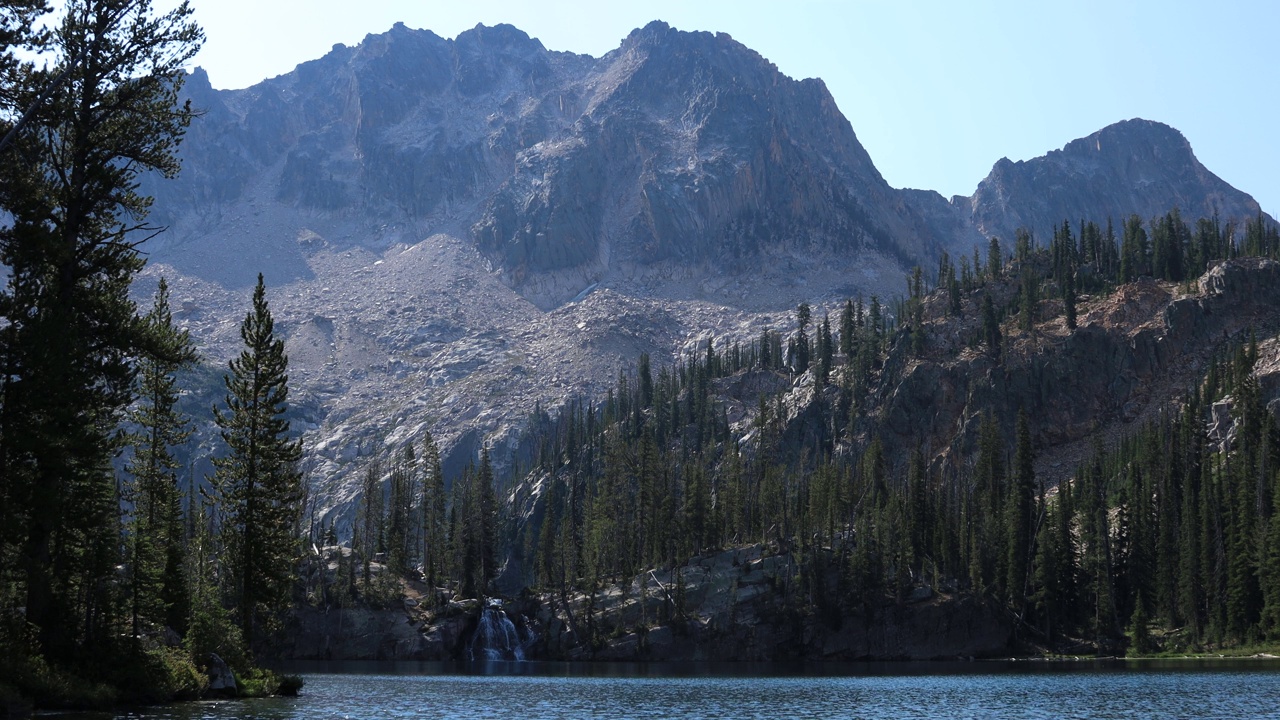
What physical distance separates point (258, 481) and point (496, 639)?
83.4 meters

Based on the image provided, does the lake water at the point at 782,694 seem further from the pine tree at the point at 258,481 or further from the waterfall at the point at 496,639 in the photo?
the waterfall at the point at 496,639

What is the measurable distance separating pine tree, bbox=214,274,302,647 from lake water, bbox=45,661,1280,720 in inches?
273

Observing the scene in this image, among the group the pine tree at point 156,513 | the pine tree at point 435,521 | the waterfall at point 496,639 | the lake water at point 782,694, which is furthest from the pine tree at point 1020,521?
the pine tree at point 156,513

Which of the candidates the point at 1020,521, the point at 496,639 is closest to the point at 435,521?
the point at 496,639

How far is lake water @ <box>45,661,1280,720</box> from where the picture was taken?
60.9 metres

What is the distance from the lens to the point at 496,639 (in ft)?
486

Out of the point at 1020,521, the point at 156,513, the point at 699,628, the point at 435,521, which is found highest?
the point at 435,521

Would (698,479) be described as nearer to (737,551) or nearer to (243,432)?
(737,551)

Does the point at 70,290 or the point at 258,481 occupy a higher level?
the point at 70,290

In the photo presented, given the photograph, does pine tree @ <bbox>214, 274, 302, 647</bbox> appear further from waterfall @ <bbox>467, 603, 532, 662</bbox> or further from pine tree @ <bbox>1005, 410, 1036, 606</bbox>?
pine tree @ <bbox>1005, 410, 1036, 606</bbox>

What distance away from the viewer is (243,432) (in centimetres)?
7050

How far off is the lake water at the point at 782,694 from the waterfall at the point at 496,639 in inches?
1116

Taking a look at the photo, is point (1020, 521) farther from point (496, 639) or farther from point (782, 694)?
point (782, 694)

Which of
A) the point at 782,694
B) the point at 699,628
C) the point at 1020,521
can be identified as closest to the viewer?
the point at 782,694
